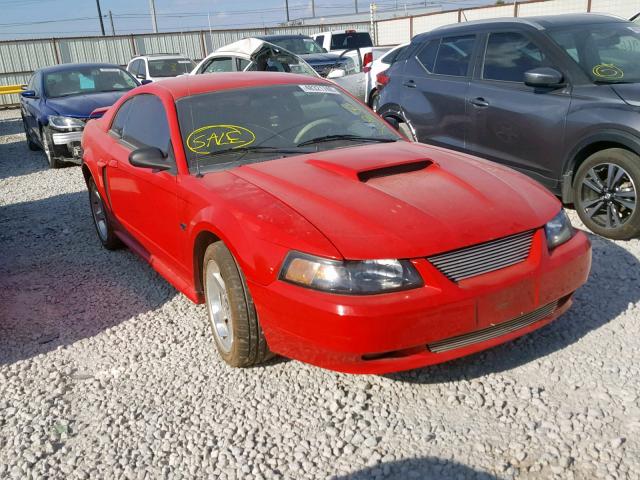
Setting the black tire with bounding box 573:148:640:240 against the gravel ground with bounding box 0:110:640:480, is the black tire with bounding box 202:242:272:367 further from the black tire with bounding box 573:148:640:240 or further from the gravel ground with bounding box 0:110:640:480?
the black tire with bounding box 573:148:640:240

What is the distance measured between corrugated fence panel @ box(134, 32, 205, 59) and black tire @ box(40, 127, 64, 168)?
17.4 m

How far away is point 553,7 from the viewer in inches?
827

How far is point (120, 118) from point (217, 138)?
152cm

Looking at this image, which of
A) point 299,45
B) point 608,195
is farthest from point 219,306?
point 299,45

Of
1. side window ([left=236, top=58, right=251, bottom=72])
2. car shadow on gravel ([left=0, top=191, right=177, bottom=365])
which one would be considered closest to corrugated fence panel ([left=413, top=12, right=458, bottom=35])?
side window ([left=236, top=58, right=251, bottom=72])

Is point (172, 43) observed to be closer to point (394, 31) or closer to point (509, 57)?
point (394, 31)

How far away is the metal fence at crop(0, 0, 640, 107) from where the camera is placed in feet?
69.9

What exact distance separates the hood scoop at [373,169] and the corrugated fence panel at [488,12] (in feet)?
67.1

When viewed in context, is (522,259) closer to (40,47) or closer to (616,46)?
(616,46)

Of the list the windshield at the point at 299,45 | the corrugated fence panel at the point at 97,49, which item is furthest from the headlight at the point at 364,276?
the corrugated fence panel at the point at 97,49

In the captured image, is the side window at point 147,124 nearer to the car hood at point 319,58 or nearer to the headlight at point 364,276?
the headlight at point 364,276

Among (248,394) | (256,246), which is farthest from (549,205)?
(248,394)

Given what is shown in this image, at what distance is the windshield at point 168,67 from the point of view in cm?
1598

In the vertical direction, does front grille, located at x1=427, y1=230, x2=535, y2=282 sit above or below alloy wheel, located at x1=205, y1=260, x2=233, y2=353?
above
